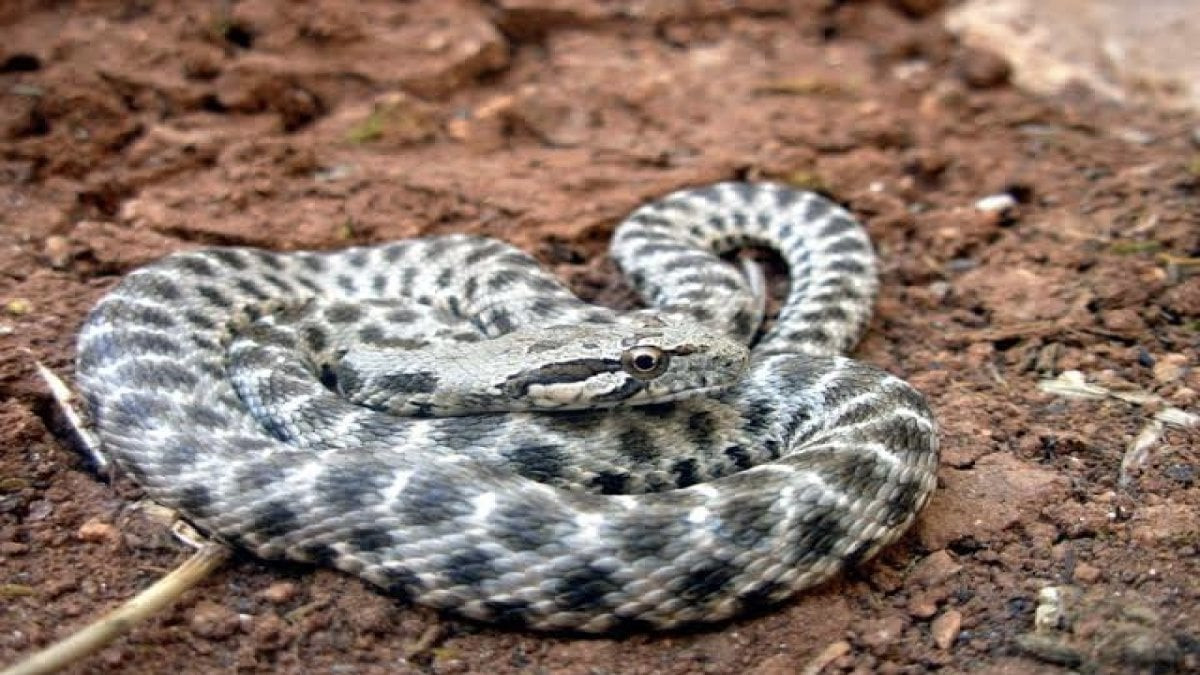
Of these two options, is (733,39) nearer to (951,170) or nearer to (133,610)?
(951,170)

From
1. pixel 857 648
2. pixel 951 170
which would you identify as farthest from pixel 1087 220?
pixel 857 648

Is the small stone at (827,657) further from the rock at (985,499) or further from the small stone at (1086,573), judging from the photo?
the small stone at (1086,573)

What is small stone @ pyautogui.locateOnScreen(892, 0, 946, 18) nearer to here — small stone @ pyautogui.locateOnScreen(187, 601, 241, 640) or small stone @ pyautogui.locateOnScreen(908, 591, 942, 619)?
small stone @ pyautogui.locateOnScreen(908, 591, 942, 619)

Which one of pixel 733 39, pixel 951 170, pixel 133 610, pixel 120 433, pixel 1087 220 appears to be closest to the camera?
pixel 133 610

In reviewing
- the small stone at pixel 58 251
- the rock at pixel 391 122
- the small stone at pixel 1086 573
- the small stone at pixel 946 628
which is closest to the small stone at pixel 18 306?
the small stone at pixel 58 251

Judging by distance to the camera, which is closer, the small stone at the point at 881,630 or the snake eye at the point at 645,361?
the small stone at the point at 881,630

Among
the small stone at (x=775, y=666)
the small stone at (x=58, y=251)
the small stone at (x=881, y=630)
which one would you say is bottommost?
the small stone at (x=775, y=666)

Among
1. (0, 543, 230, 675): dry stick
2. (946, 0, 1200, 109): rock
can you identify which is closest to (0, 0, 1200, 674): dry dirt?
(0, 543, 230, 675): dry stick
